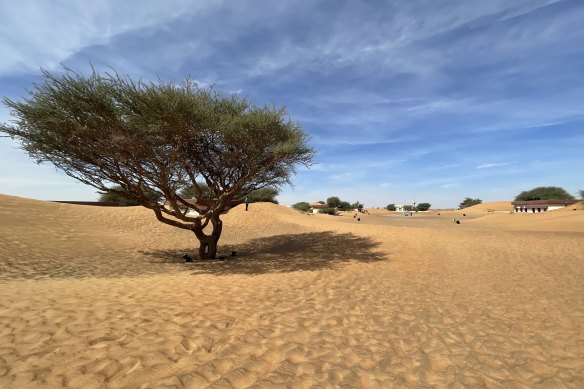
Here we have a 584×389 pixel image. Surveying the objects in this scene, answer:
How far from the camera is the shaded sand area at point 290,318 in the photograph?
3967 millimetres

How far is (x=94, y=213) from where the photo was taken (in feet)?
74.1

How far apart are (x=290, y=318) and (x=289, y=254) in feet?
28.6

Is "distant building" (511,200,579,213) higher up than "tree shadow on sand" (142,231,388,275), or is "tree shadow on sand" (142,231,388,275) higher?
"distant building" (511,200,579,213)

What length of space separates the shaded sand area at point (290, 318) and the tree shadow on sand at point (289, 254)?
18 cm

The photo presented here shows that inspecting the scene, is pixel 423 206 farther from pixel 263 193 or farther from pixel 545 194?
pixel 263 193

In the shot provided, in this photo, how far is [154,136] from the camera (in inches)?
409

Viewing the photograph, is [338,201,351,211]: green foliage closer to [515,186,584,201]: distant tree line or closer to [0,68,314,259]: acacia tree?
[515,186,584,201]: distant tree line

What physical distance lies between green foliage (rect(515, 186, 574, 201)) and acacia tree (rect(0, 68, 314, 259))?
284ft

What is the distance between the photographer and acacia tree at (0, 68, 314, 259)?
9570 mm

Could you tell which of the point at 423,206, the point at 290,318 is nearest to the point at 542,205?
the point at 423,206

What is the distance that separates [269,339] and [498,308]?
565cm

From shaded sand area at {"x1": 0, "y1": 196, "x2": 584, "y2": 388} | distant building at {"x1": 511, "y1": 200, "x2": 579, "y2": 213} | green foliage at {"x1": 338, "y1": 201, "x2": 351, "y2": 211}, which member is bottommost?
shaded sand area at {"x1": 0, "y1": 196, "x2": 584, "y2": 388}

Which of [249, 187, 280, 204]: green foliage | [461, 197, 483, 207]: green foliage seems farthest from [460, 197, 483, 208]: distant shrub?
[249, 187, 280, 204]: green foliage

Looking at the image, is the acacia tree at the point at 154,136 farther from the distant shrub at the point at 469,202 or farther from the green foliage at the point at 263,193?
the distant shrub at the point at 469,202
